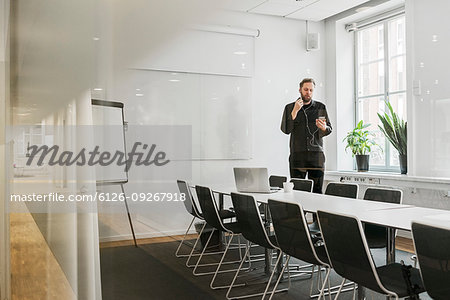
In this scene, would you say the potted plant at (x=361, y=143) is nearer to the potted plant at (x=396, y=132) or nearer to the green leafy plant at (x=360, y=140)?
the green leafy plant at (x=360, y=140)

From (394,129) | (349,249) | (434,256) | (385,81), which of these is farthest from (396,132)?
(434,256)

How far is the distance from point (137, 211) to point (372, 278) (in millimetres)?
1530

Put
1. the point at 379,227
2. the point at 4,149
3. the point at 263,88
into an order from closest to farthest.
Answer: the point at 4,149, the point at 263,88, the point at 379,227

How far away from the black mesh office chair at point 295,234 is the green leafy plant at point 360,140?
115 inches

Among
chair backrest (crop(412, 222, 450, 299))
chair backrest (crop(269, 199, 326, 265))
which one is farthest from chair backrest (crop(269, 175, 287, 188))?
chair backrest (crop(412, 222, 450, 299))

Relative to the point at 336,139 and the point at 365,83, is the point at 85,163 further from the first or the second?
the point at 365,83

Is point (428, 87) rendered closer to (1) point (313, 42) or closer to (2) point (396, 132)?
(2) point (396, 132)

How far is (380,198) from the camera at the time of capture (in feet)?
12.3

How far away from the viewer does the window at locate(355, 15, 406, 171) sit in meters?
5.87

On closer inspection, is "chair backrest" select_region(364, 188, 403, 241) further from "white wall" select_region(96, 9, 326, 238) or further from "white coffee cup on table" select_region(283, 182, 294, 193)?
"white wall" select_region(96, 9, 326, 238)

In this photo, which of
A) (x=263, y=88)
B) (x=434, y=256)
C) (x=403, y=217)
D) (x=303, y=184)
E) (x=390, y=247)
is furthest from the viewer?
(x=303, y=184)

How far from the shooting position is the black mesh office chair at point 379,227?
3527 mm

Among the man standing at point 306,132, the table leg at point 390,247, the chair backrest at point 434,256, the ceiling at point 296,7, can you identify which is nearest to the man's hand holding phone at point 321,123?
the man standing at point 306,132

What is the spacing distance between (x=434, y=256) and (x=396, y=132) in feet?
13.3
